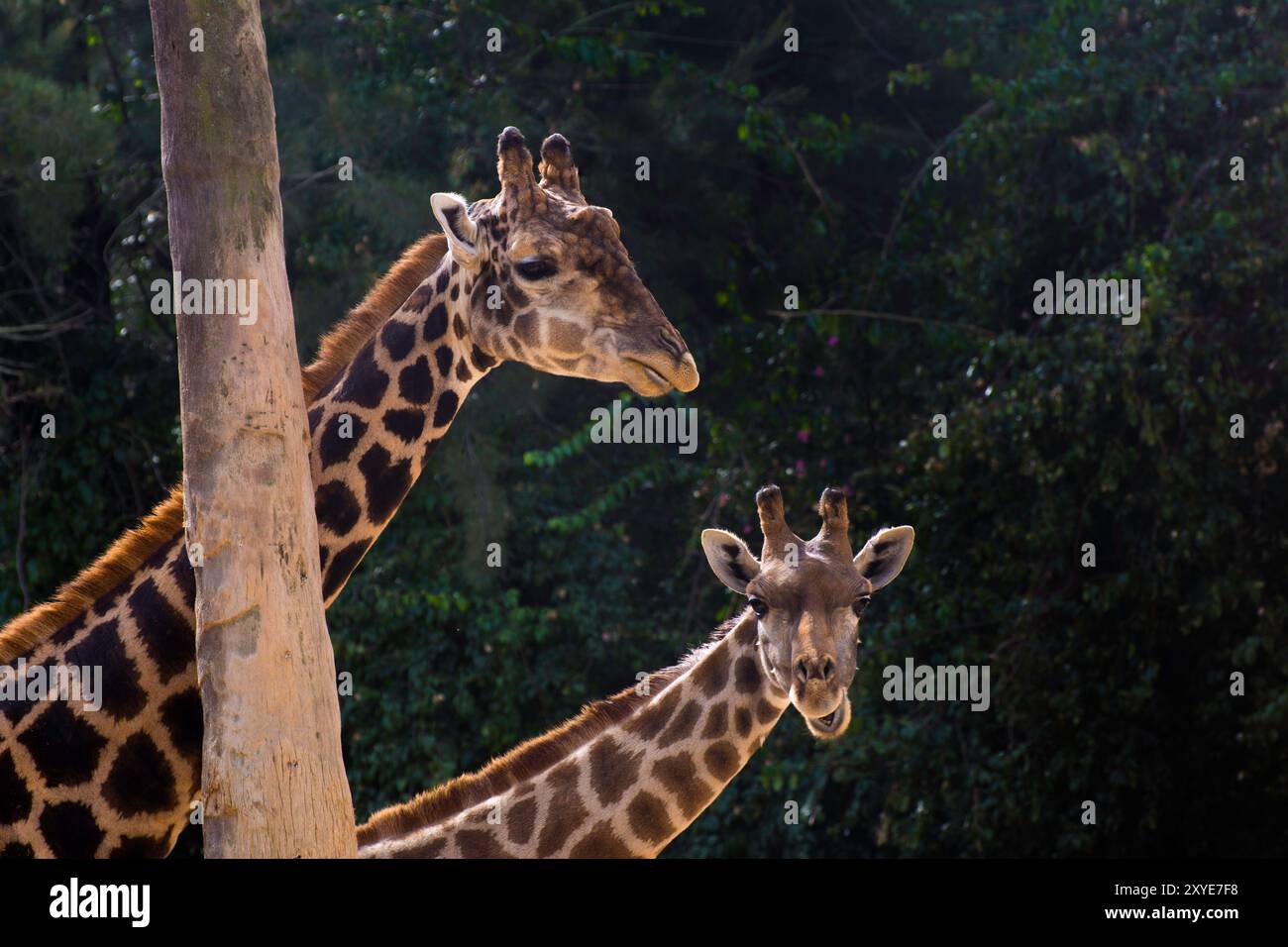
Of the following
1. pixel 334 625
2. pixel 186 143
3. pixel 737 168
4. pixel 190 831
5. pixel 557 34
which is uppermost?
pixel 557 34

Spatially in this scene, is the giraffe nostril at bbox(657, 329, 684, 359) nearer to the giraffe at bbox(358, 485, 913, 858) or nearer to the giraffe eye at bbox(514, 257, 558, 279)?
the giraffe eye at bbox(514, 257, 558, 279)

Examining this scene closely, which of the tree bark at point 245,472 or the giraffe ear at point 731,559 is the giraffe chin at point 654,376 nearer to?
the tree bark at point 245,472

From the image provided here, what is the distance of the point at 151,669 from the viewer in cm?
427

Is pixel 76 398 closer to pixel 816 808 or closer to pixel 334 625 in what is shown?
pixel 334 625

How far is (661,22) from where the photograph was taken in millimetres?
11430

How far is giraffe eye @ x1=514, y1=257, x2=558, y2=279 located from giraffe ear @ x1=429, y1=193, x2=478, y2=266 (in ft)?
0.61

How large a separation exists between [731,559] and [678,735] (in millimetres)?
588

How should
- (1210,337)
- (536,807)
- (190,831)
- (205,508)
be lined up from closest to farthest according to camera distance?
(205,508) < (536,807) < (1210,337) < (190,831)

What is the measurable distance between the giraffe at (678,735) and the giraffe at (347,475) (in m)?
0.68

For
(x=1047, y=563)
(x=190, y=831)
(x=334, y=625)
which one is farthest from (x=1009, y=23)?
(x=190, y=831)

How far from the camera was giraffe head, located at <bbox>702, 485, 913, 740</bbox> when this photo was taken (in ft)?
15.1

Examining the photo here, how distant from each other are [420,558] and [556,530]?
0.92m

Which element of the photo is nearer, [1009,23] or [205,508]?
[205,508]

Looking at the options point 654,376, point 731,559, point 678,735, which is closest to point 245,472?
point 654,376
